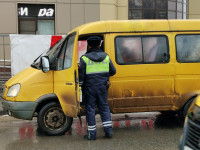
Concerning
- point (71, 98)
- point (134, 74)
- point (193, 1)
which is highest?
point (193, 1)

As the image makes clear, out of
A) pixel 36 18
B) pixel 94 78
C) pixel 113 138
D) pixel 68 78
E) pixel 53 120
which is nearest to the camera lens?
pixel 94 78

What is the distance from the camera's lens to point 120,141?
17.8ft

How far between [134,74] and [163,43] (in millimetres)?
851

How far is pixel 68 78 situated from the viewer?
18.1 feet

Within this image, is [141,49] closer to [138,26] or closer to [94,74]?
[138,26]

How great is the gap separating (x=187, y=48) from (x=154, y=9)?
14878mm

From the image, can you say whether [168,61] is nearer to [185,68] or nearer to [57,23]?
[185,68]

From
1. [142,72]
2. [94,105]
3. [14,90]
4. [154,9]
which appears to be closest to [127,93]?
[142,72]

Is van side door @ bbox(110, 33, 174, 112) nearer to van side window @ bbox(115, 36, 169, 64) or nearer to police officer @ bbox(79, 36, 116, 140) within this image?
van side window @ bbox(115, 36, 169, 64)

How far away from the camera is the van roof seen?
582cm

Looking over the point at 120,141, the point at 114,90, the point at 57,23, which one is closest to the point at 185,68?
the point at 114,90

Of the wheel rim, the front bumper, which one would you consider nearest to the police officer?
the wheel rim

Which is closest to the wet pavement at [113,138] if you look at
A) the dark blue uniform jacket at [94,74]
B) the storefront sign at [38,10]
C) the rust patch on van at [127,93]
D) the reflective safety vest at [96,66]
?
the rust patch on van at [127,93]

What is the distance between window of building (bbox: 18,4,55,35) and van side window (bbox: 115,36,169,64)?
13.2m
